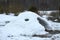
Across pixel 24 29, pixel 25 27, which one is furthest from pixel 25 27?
pixel 24 29

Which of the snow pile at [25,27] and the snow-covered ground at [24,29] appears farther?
the snow pile at [25,27]

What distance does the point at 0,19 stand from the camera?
69.7ft

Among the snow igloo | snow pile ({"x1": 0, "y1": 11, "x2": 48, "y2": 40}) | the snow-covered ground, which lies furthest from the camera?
the snow igloo

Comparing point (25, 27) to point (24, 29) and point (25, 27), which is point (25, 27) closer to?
point (25, 27)

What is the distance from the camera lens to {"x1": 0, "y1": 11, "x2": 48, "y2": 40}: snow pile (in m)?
12.9

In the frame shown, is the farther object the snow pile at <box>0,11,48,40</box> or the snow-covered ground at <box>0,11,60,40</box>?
the snow pile at <box>0,11,48,40</box>

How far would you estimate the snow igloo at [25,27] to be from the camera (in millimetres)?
13141

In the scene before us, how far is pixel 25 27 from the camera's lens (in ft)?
45.6

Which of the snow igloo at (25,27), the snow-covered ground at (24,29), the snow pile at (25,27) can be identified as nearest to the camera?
the snow-covered ground at (24,29)

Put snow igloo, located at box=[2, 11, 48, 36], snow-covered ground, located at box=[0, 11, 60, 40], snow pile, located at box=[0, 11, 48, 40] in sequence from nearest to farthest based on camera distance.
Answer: snow-covered ground, located at box=[0, 11, 60, 40] → snow pile, located at box=[0, 11, 48, 40] → snow igloo, located at box=[2, 11, 48, 36]

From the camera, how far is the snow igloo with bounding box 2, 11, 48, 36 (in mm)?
13141

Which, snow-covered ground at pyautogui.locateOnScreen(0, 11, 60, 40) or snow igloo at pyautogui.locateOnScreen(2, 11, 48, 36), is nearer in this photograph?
snow-covered ground at pyautogui.locateOnScreen(0, 11, 60, 40)

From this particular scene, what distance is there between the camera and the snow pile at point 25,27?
12.9 meters

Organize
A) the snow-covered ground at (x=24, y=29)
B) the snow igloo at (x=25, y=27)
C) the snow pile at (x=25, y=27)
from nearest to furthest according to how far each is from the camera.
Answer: the snow-covered ground at (x=24, y=29), the snow pile at (x=25, y=27), the snow igloo at (x=25, y=27)
